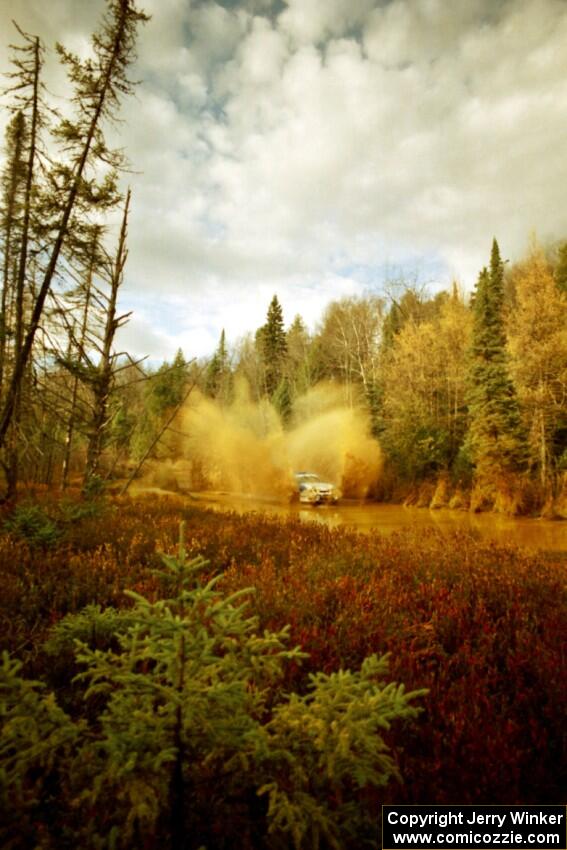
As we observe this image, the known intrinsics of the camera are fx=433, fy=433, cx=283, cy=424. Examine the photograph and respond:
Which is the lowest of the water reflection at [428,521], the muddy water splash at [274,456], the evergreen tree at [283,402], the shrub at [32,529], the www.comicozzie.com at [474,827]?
the water reflection at [428,521]

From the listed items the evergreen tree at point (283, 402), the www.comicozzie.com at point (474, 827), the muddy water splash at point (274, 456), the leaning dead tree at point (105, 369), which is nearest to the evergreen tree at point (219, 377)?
the evergreen tree at point (283, 402)

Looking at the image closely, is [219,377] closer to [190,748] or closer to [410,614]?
[410,614]

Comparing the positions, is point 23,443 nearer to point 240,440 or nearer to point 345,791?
point 345,791

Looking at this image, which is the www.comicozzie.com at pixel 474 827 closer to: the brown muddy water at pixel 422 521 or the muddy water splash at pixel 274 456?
the brown muddy water at pixel 422 521

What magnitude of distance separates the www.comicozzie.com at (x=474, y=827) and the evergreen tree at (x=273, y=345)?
52.6m

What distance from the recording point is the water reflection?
15.2 m

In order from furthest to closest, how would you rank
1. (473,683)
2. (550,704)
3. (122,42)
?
(122,42) < (473,683) < (550,704)

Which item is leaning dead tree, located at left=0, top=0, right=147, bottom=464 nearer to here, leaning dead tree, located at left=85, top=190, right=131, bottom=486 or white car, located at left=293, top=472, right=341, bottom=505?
leaning dead tree, located at left=85, top=190, right=131, bottom=486

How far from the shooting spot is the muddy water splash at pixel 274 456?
2777 cm

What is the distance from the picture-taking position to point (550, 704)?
3.54 m

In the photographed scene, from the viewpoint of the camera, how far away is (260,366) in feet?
184

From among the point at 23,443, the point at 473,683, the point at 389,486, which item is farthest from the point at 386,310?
the point at 473,683

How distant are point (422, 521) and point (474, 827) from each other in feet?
57.2

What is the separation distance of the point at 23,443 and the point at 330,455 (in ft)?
75.9
